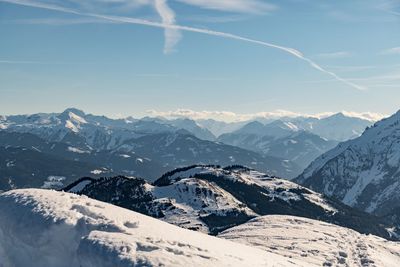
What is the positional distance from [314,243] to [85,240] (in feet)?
265

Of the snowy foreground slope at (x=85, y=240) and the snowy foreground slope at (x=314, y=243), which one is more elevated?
the snowy foreground slope at (x=85, y=240)

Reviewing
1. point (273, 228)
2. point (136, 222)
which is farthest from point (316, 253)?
point (136, 222)

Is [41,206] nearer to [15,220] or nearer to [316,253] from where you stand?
[15,220]

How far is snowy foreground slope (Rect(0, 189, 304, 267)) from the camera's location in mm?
34844

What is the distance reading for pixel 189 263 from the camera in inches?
1394

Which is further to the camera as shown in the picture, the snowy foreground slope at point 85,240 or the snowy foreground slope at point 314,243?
the snowy foreground slope at point 314,243

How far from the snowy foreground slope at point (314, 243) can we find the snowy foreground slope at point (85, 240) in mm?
47167

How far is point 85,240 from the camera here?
35.7 metres

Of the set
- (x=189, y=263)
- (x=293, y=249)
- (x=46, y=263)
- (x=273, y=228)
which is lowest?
(x=273, y=228)

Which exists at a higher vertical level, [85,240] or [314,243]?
[85,240]

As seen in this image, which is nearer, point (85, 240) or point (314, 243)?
point (85, 240)

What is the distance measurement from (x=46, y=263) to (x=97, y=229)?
13.7ft

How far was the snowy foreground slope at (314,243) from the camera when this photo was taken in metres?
92.6

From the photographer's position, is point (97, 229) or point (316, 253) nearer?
point (97, 229)
